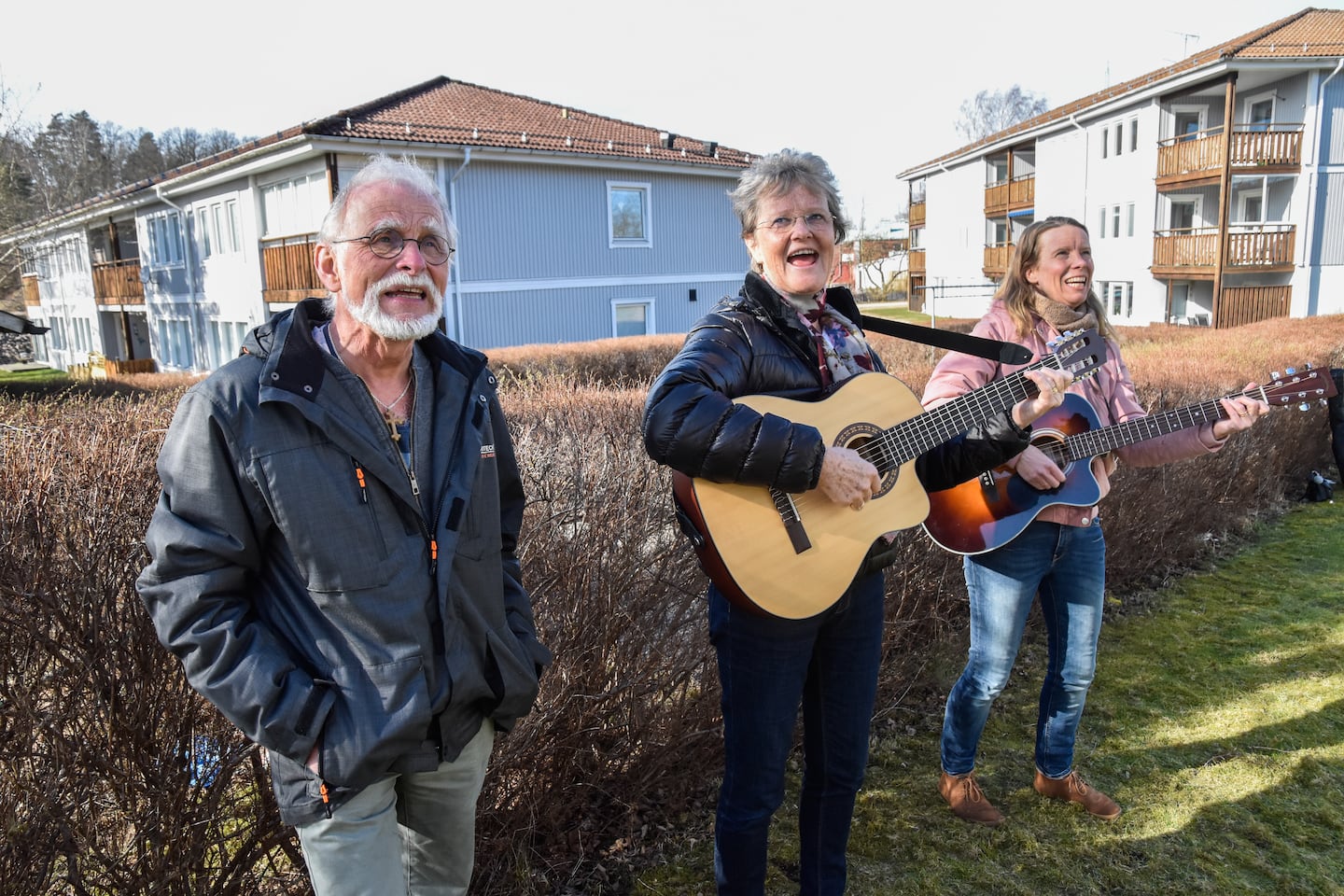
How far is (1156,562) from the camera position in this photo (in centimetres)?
588

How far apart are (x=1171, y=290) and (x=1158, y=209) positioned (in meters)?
2.58

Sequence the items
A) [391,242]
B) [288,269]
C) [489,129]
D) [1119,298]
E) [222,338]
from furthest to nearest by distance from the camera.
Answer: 1. [1119,298]
2. [222,338]
3. [489,129]
4. [288,269]
5. [391,242]

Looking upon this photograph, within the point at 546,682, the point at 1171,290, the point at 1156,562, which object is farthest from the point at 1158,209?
the point at 546,682

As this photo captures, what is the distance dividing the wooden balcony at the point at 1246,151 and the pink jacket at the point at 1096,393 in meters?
24.5

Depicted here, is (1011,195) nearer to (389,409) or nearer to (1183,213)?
(1183,213)

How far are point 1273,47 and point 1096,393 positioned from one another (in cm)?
2682

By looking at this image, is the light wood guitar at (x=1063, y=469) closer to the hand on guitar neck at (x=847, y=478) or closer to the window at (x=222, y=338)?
the hand on guitar neck at (x=847, y=478)

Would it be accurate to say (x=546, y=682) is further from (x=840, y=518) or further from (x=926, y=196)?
(x=926, y=196)

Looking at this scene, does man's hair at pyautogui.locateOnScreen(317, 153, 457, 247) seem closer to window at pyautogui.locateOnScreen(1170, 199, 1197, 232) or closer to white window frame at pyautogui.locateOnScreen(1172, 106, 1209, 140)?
white window frame at pyautogui.locateOnScreen(1172, 106, 1209, 140)

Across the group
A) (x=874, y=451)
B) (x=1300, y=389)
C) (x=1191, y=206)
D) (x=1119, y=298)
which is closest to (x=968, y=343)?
(x=874, y=451)

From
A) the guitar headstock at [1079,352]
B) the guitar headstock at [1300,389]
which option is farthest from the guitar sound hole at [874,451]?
the guitar headstock at [1300,389]

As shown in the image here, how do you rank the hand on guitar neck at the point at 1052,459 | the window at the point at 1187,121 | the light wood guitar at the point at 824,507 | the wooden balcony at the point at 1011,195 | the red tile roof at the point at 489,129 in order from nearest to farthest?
1. the light wood guitar at the point at 824,507
2. the hand on guitar neck at the point at 1052,459
3. the red tile roof at the point at 489,129
4. the window at the point at 1187,121
5. the wooden balcony at the point at 1011,195

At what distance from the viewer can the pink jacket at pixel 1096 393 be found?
9.70ft

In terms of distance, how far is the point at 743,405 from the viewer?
2146 mm
